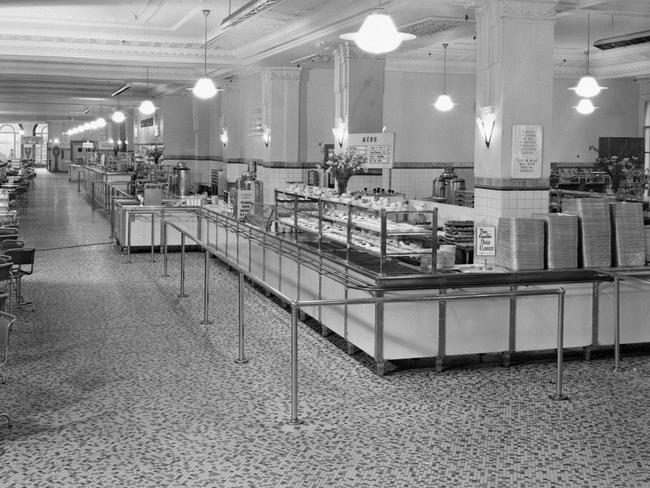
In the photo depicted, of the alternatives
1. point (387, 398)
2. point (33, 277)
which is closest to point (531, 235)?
point (387, 398)

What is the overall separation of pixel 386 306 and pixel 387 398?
874 millimetres

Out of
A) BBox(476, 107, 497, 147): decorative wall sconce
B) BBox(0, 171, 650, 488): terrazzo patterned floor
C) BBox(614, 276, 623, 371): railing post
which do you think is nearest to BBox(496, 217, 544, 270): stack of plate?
BBox(614, 276, 623, 371): railing post

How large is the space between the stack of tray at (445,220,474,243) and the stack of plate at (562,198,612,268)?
221cm

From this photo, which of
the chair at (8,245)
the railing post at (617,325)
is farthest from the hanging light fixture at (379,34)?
the chair at (8,245)

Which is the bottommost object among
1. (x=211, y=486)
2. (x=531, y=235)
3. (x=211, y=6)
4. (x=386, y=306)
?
(x=211, y=486)

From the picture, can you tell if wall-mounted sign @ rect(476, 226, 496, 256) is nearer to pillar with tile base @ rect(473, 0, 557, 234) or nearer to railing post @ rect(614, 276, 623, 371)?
railing post @ rect(614, 276, 623, 371)

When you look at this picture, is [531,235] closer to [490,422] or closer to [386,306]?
[386,306]

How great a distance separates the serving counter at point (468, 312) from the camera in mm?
6809

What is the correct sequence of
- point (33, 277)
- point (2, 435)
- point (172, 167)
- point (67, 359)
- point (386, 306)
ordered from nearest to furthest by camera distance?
point (2, 435), point (386, 306), point (67, 359), point (33, 277), point (172, 167)

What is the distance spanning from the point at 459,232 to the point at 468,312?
8.71 ft

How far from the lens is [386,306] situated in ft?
22.2

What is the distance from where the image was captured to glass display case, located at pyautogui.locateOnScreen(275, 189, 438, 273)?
714 centimetres

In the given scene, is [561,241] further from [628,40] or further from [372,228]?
[628,40]

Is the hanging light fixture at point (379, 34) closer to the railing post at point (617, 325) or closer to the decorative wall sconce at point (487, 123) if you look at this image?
the decorative wall sconce at point (487, 123)
